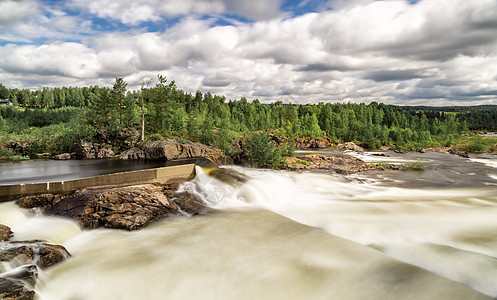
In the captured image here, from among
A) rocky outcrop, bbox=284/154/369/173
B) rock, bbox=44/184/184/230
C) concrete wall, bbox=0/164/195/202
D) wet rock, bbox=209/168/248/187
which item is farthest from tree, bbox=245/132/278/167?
rock, bbox=44/184/184/230

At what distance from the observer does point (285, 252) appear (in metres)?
9.57

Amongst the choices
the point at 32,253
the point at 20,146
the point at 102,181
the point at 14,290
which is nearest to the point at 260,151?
the point at 102,181

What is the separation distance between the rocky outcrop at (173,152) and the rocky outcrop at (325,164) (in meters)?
7.91

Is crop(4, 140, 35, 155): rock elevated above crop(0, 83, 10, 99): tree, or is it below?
below

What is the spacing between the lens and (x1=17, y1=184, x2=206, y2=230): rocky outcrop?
11.2 meters

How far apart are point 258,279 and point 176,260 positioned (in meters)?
3.17

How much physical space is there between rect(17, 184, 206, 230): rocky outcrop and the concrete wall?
571 mm

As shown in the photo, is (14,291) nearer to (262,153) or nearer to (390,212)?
(390,212)

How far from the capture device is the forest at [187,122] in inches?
1369

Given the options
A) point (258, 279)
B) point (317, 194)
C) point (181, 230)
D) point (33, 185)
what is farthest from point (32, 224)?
point (317, 194)

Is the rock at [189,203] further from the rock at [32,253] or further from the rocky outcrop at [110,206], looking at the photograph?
the rock at [32,253]

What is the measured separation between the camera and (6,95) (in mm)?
132125

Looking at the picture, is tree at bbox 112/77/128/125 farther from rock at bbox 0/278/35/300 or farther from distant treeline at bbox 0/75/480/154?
rock at bbox 0/278/35/300

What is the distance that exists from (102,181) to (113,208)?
11.3ft
